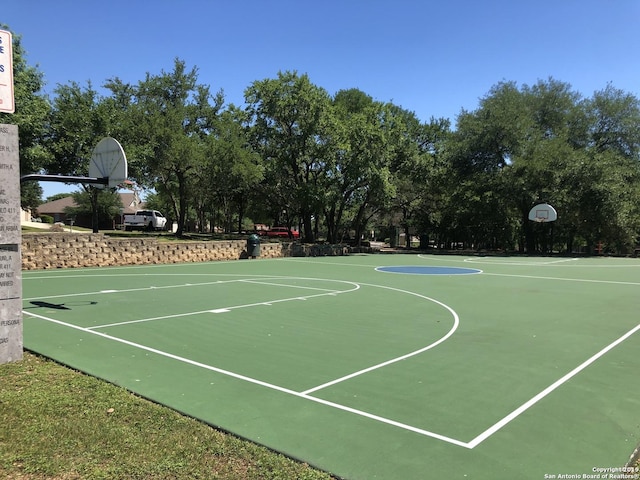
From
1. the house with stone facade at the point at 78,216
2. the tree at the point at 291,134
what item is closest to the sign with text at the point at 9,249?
the tree at the point at 291,134

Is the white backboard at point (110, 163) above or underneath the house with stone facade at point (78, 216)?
underneath

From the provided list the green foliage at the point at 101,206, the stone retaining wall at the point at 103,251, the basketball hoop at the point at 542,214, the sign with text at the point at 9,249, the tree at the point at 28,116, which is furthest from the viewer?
the green foliage at the point at 101,206

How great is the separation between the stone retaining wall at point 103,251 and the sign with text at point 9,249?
44.0 feet

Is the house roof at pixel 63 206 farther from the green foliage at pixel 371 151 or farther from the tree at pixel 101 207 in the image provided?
the green foliage at pixel 371 151

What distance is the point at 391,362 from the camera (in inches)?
245

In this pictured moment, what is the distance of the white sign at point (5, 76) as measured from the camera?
561 centimetres

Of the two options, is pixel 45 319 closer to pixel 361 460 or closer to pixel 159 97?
pixel 361 460

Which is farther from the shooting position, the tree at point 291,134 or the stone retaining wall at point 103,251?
the tree at point 291,134

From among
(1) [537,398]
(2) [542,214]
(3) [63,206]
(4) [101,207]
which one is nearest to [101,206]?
(4) [101,207]

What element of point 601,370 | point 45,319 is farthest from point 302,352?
point 45,319

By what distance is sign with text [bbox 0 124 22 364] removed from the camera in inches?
235

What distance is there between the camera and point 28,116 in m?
21.0

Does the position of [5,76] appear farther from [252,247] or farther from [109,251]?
[252,247]

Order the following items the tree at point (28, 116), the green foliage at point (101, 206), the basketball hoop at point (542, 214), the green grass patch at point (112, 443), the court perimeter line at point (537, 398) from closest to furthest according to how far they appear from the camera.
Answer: the green grass patch at point (112, 443) → the court perimeter line at point (537, 398) → the tree at point (28, 116) → the basketball hoop at point (542, 214) → the green foliage at point (101, 206)
